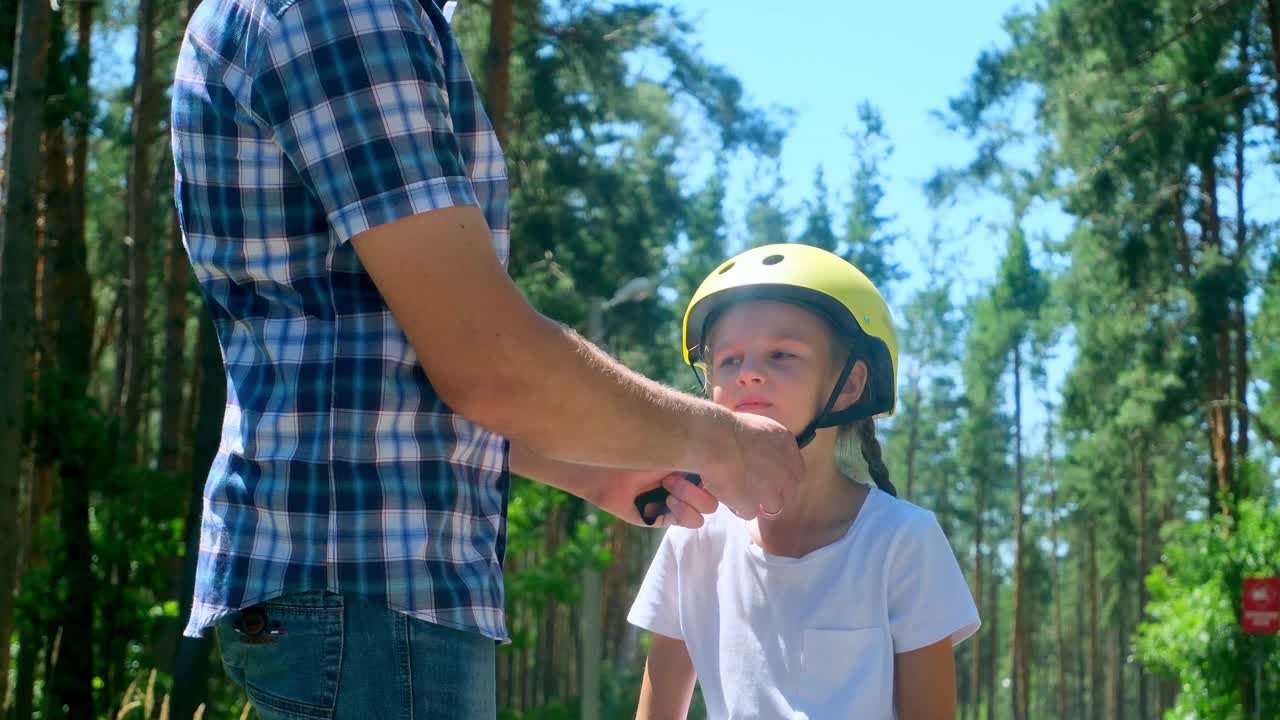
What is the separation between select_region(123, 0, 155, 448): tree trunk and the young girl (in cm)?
1652

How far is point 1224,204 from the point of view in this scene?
28.9 m

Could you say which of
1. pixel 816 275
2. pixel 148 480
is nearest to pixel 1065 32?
pixel 148 480

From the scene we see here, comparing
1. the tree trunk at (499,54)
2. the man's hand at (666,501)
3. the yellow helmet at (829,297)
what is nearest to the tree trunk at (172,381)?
the tree trunk at (499,54)

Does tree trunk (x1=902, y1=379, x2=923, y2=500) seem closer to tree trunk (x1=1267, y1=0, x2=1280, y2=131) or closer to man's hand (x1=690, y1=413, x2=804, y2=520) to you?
tree trunk (x1=1267, y1=0, x2=1280, y2=131)

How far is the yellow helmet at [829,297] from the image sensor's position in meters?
3.54

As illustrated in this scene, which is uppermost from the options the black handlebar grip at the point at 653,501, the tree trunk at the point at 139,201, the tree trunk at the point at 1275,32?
the tree trunk at the point at 1275,32

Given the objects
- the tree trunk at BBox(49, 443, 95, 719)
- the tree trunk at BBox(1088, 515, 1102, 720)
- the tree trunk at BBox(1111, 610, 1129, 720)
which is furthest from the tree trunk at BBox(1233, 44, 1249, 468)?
the tree trunk at BBox(1111, 610, 1129, 720)

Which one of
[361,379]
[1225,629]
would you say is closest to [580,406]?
[361,379]

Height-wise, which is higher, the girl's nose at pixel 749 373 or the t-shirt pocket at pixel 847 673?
the girl's nose at pixel 749 373

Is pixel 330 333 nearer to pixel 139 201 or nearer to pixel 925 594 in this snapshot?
pixel 925 594

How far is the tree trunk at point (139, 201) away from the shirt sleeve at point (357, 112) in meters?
17.9

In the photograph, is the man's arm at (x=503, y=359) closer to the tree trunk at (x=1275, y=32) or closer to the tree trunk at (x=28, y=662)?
the tree trunk at (x=28, y=662)

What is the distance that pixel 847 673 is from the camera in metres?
3.19

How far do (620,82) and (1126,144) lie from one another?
7.94 meters
